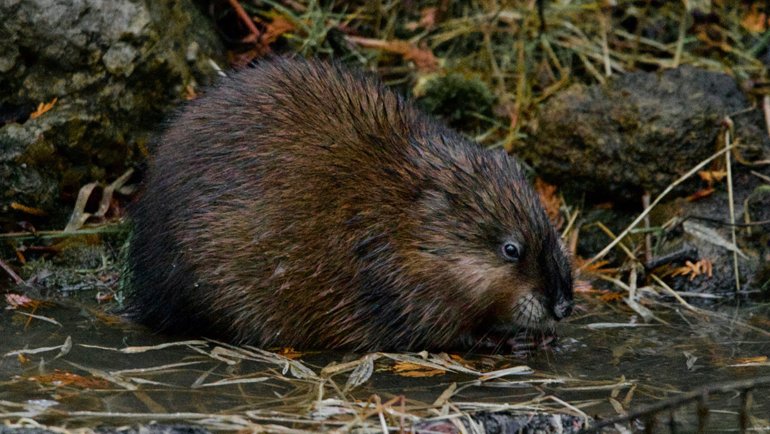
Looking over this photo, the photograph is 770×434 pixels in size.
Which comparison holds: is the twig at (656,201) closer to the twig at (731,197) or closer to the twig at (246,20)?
the twig at (731,197)

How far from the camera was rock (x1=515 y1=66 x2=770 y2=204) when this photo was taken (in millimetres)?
7879

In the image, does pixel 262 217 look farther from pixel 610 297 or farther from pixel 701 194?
pixel 701 194

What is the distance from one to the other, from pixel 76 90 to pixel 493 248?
3.15m

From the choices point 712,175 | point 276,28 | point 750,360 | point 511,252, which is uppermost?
point 276,28

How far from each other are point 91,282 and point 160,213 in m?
1.42

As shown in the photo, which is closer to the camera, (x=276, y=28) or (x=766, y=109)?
(x=766, y=109)

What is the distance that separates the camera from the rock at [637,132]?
788cm

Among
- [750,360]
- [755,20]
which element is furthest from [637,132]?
[750,360]

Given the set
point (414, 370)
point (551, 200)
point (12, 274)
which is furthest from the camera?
point (551, 200)

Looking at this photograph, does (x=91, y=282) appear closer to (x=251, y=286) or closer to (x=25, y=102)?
(x=25, y=102)

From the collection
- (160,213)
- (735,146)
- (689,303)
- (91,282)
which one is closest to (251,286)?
(160,213)

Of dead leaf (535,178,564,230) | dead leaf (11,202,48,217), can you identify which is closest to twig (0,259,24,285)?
dead leaf (11,202,48,217)

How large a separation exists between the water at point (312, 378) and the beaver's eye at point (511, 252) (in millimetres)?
509

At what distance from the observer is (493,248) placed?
5.83 m
